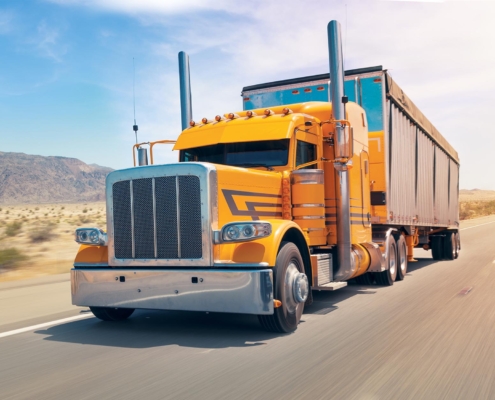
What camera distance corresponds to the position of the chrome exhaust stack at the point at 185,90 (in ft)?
35.9

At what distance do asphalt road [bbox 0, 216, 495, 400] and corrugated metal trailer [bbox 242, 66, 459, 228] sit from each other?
2991 millimetres

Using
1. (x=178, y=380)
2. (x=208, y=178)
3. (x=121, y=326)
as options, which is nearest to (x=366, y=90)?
(x=208, y=178)

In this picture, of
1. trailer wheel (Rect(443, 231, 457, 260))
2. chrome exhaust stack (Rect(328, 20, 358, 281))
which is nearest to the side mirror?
chrome exhaust stack (Rect(328, 20, 358, 281))

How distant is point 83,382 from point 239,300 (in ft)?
6.30

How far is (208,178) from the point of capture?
6637mm

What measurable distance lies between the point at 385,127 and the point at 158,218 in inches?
247

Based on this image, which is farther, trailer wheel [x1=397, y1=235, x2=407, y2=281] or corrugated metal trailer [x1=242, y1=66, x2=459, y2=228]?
trailer wheel [x1=397, y1=235, x2=407, y2=281]

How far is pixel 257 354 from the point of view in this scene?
5910 millimetres

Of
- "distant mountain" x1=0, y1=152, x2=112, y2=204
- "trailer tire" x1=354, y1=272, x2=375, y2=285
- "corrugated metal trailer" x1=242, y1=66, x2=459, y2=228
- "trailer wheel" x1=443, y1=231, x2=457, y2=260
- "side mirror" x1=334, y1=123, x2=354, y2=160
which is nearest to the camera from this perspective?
"side mirror" x1=334, y1=123, x2=354, y2=160

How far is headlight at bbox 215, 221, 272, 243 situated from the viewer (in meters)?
6.49

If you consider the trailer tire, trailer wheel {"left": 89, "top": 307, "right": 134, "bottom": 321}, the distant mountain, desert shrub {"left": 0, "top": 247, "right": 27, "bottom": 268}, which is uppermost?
the distant mountain

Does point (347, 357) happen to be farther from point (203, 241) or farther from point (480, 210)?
point (480, 210)

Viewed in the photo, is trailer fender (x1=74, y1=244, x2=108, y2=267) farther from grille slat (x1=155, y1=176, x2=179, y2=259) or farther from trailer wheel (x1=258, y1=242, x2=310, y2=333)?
trailer wheel (x1=258, y1=242, x2=310, y2=333)

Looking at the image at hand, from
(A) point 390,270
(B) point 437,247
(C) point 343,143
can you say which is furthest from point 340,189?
(B) point 437,247
